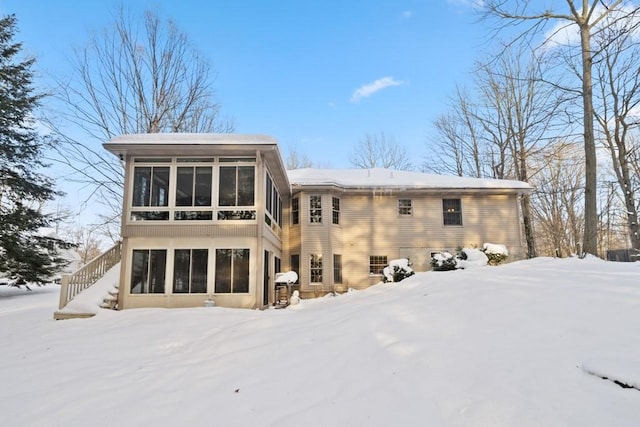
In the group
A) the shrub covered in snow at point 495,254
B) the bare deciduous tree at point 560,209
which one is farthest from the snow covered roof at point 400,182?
the bare deciduous tree at point 560,209

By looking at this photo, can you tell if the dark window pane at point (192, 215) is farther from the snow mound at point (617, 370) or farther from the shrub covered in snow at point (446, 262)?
the snow mound at point (617, 370)

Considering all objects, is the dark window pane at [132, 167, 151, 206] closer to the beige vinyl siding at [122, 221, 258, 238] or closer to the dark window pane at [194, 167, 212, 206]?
the beige vinyl siding at [122, 221, 258, 238]

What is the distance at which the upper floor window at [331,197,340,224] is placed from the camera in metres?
14.9

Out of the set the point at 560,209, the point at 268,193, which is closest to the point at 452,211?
the point at 268,193

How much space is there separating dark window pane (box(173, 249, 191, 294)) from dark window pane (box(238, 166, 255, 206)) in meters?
2.07

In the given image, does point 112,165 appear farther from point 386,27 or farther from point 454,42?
point 454,42

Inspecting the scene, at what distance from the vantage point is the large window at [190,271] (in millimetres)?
9664

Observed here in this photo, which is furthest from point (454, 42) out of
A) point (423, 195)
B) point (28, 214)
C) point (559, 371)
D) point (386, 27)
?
point (28, 214)

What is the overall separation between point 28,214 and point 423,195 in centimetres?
1710

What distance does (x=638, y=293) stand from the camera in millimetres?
4160

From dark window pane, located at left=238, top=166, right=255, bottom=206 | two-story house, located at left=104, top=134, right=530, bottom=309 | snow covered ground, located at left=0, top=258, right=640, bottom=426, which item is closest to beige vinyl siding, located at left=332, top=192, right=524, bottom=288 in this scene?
two-story house, located at left=104, top=134, right=530, bottom=309

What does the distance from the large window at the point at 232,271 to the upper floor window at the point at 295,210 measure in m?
5.10

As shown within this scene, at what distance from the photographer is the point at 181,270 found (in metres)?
9.75

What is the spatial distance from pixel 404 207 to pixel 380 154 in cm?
1295
